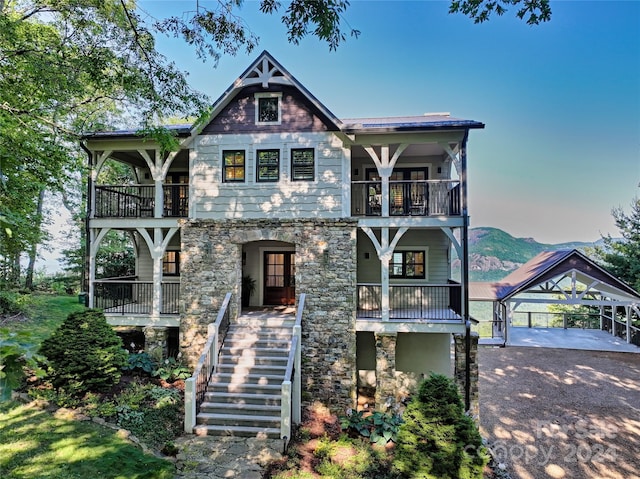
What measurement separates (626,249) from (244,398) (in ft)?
75.0

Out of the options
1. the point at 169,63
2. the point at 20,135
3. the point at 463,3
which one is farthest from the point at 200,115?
the point at 463,3

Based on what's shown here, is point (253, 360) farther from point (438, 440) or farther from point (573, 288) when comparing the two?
point (573, 288)

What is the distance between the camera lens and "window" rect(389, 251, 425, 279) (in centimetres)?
1268

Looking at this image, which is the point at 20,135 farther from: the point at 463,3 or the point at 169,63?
the point at 463,3

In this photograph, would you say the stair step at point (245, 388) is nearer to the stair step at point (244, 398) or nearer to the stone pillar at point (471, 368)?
the stair step at point (244, 398)

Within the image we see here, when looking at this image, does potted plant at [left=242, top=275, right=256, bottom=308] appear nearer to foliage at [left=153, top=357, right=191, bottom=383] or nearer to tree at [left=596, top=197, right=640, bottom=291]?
foliage at [left=153, top=357, right=191, bottom=383]

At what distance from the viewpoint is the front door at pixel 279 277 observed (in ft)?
42.1

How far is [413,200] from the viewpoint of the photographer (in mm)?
11852

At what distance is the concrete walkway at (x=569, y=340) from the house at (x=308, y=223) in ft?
24.1

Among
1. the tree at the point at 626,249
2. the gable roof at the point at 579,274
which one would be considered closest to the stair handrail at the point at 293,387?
the gable roof at the point at 579,274

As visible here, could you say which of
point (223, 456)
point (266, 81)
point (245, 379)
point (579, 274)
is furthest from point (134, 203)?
point (579, 274)

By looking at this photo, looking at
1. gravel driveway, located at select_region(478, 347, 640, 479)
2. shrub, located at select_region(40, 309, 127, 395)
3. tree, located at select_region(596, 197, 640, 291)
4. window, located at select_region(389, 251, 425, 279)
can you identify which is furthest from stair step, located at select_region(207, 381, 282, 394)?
tree, located at select_region(596, 197, 640, 291)

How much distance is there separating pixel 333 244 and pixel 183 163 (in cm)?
753

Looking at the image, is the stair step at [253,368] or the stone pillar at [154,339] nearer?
the stair step at [253,368]
